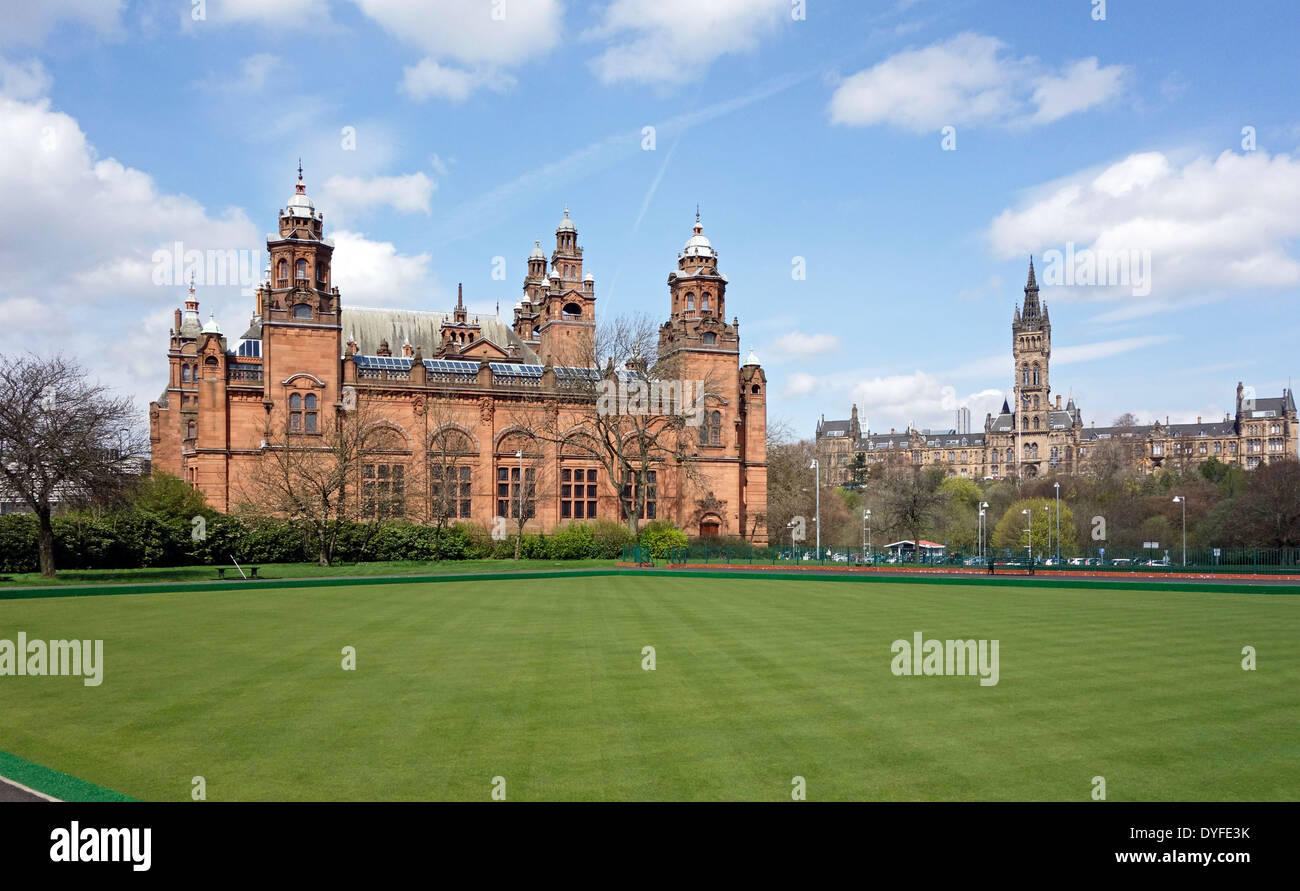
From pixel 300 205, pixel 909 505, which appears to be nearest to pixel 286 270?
pixel 300 205

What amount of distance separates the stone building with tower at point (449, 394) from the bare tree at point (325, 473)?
0.75 ft

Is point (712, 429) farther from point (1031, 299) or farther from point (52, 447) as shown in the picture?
point (1031, 299)

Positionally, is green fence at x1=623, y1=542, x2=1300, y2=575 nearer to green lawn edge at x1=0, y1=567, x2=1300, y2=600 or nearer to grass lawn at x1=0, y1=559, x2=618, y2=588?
grass lawn at x1=0, y1=559, x2=618, y2=588

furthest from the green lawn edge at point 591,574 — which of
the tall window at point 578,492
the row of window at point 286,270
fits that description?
the row of window at point 286,270

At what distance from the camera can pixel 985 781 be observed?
8.33 meters

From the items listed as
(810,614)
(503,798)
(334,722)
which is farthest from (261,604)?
(503,798)

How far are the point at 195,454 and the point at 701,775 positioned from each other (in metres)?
56.2

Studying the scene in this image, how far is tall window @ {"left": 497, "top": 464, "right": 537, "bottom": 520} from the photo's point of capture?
62188 mm

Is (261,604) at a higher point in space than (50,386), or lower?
lower

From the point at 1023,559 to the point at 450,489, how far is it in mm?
35559

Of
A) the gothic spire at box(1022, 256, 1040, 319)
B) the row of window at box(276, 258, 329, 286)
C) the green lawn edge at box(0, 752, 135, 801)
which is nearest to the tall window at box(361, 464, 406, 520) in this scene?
the row of window at box(276, 258, 329, 286)

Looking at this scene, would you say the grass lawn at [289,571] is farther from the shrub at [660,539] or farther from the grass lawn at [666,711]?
the grass lawn at [666,711]

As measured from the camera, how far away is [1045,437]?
589 feet
